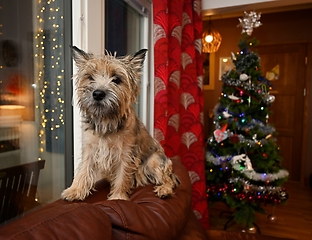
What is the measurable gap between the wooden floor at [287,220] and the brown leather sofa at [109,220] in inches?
73.2

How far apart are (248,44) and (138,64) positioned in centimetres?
176

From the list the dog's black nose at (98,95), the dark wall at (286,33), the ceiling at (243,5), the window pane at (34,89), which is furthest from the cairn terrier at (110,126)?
the dark wall at (286,33)

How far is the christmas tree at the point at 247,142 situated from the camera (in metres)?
2.47

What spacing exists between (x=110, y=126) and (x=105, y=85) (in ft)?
0.65

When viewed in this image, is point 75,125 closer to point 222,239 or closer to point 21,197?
point 21,197

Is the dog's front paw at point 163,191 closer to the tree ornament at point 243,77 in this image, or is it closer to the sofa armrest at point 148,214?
the sofa armrest at point 148,214

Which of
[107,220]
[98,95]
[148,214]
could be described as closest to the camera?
[107,220]

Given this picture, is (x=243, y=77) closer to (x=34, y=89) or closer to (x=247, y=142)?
(x=247, y=142)

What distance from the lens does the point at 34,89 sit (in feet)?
4.82

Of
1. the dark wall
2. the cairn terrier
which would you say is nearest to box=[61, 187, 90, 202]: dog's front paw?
the cairn terrier

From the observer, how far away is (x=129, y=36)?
7.75 feet

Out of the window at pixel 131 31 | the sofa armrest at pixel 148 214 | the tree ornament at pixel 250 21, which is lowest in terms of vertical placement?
the sofa armrest at pixel 148 214

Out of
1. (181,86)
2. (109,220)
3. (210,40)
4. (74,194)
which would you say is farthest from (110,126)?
(210,40)

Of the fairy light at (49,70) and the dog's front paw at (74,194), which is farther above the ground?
the fairy light at (49,70)
